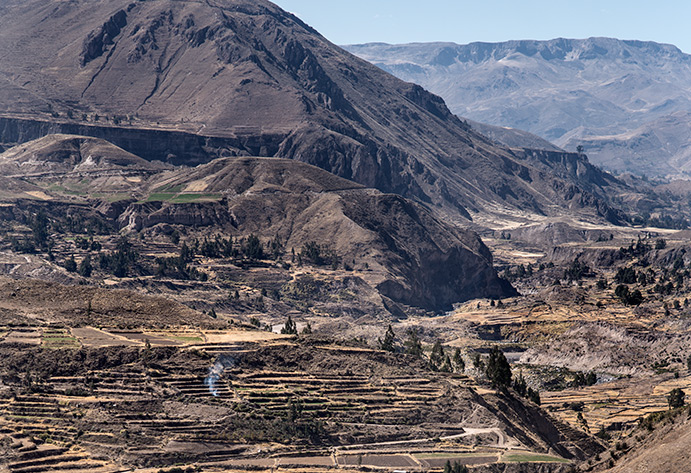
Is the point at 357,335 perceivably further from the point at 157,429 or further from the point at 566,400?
the point at 157,429

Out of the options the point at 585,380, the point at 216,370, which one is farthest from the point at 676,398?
the point at 216,370

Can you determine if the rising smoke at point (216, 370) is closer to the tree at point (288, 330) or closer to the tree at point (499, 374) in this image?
the tree at point (288, 330)

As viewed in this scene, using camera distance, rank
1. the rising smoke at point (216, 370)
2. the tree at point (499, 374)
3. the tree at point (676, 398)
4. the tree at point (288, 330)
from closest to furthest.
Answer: the rising smoke at point (216, 370)
the tree at point (499, 374)
the tree at point (676, 398)
the tree at point (288, 330)

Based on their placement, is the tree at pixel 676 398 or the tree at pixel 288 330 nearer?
the tree at pixel 676 398

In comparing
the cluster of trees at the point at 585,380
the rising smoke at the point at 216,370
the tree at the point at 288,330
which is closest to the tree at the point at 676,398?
the cluster of trees at the point at 585,380

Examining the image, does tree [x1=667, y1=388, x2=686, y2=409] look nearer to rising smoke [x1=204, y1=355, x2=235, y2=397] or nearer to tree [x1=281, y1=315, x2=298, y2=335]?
tree [x1=281, y1=315, x2=298, y2=335]

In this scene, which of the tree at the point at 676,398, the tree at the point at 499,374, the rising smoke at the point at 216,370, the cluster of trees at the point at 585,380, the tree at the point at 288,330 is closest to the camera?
the rising smoke at the point at 216,370
